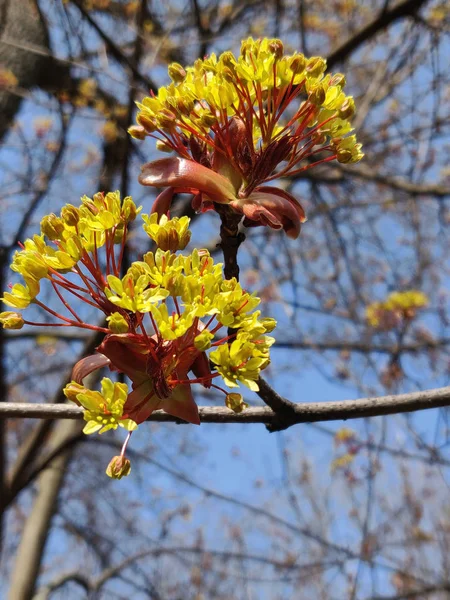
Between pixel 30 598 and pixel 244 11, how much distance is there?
3780mm

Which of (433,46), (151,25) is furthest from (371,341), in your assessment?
(151,25)

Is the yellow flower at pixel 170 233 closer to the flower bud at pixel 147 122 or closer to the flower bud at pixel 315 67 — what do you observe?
the flower bud at pixel 147 122

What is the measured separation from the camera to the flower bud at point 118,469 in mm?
934

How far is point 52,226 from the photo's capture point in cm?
98

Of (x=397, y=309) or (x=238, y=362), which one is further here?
(x=397, y=309)

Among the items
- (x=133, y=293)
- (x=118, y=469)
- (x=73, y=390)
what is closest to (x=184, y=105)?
(x=133, y=293)

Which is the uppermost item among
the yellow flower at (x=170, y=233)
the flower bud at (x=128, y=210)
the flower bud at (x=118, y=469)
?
the flower bud at (x=128, y=210)

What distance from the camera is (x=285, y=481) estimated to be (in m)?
3.23

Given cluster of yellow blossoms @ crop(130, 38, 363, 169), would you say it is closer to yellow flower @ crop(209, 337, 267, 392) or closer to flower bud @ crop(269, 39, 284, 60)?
flower bud @ crop(269, 39, 284, 60)

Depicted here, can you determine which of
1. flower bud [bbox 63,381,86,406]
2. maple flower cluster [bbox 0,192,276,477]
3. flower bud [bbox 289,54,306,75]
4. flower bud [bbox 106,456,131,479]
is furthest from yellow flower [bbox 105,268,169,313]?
flower bud [bbox 289,54,306,75]

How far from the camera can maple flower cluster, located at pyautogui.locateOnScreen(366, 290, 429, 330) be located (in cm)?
342

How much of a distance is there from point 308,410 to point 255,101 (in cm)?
58

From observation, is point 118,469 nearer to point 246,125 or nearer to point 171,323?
point 171,323

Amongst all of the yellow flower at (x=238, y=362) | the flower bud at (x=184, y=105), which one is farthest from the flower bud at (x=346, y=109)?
the yellow flower at (x=238, y=362)
